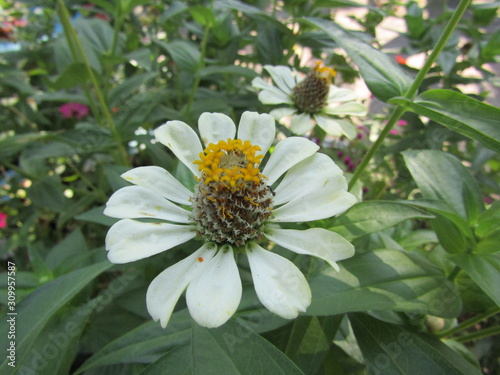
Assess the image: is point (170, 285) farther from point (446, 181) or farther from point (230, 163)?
point (446, 181)

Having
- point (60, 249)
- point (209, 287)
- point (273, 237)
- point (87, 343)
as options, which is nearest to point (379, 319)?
point (273, 237)

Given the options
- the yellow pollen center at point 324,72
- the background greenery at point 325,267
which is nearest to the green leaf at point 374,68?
the background greenery at point 325,267

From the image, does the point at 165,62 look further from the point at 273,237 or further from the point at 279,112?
the point at 273,237

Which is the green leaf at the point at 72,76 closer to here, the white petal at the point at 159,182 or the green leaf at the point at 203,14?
the green leaf at the point at 203,14

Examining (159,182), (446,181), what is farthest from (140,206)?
(446,181)

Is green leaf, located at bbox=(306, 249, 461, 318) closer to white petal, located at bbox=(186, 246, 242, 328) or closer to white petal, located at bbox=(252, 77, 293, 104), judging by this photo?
white petal, located at bbox=(186, 246, 242, 328)
